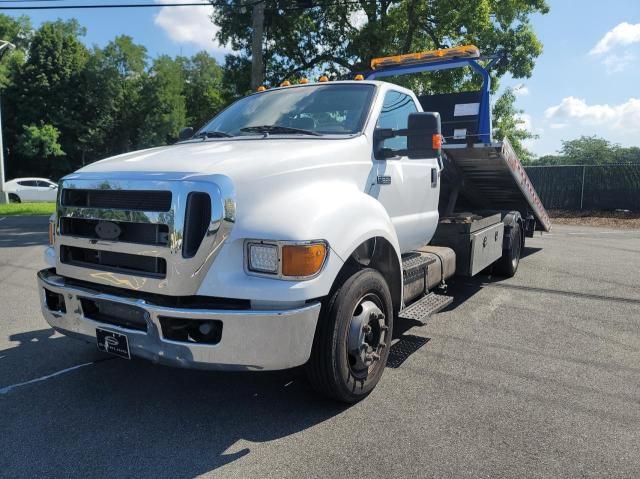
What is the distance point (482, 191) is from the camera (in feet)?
25.1

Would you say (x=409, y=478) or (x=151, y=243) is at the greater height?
(x=151, y=243)

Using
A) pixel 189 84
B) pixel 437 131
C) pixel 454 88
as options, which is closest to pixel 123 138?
pixel 189 84

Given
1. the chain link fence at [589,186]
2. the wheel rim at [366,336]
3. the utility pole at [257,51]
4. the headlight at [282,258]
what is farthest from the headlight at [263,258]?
the chain link fence at [589,186]

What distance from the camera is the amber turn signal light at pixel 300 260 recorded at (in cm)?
284

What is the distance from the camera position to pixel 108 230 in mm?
3166

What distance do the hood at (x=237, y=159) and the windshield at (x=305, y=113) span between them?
24 centimetres

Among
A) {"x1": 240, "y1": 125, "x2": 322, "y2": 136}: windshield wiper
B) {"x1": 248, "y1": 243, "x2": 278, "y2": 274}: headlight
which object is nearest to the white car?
{"x1": 240, "y1": 125, "x2": 322, "y2": 136}: windshield wiper

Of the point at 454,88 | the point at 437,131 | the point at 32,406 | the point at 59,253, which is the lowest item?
the point at 32,406

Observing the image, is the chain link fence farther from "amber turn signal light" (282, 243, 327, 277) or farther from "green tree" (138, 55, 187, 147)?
"green tree" (138, 55, 187, 147)

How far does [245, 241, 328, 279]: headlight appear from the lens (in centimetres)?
284

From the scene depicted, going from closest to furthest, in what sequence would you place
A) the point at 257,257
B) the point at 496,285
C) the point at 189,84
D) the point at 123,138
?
the point at 257,257, the point at 496,285, the point at 123,138, the point at 189,84

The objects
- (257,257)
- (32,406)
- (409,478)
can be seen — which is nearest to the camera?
(409,478)

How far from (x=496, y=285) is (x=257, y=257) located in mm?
5332

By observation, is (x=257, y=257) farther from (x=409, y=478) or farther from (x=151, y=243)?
(x=409, y=478)
